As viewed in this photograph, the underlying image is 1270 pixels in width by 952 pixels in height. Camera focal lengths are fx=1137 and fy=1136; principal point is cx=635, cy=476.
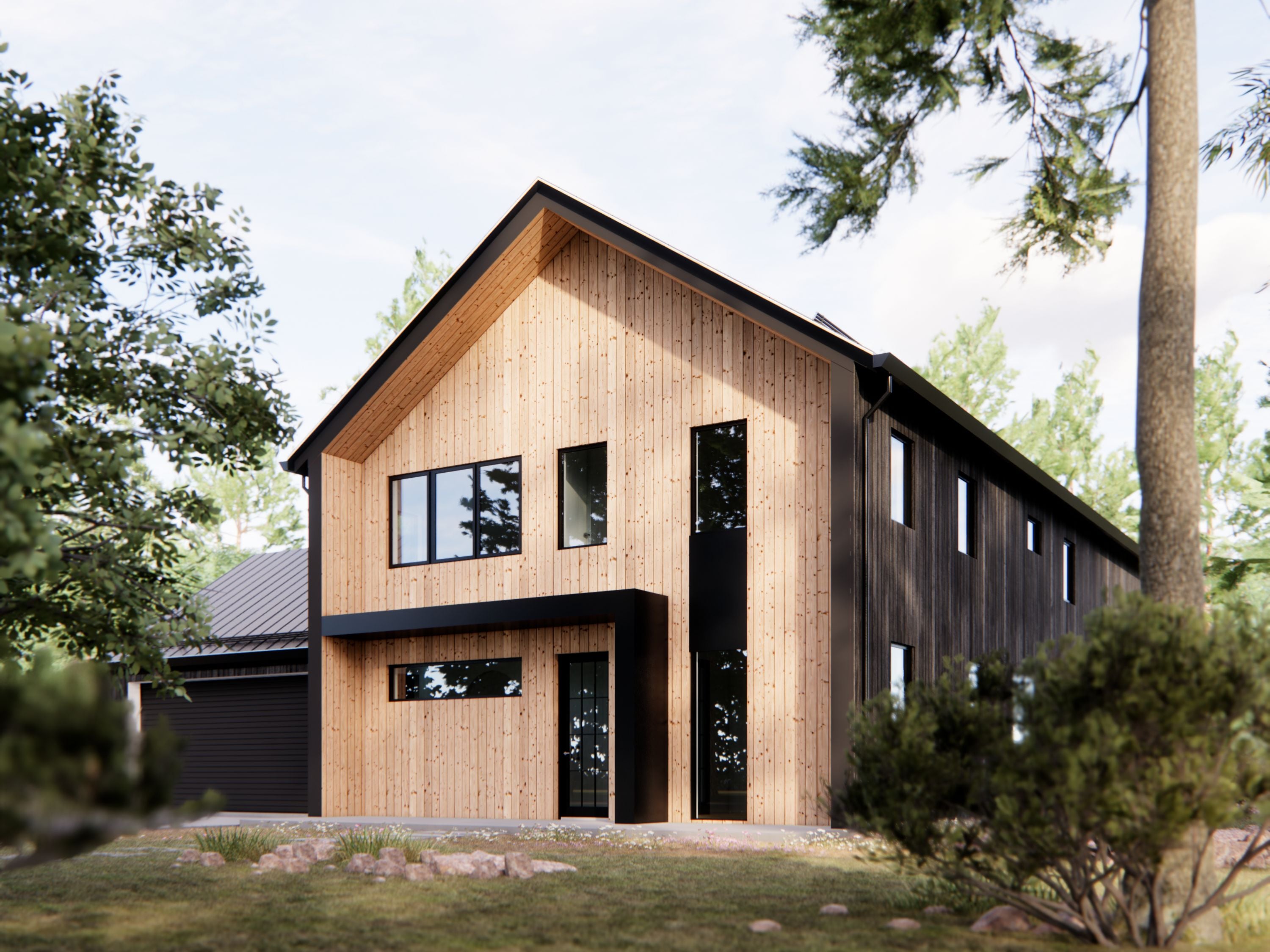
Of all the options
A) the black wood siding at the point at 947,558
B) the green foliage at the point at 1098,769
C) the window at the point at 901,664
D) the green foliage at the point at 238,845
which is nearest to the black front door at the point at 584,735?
the window at the point at 901,664

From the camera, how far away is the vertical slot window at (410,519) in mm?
16906

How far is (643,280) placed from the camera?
15219 millimetres

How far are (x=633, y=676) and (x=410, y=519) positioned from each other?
5144 millimetres

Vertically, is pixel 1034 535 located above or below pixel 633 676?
above

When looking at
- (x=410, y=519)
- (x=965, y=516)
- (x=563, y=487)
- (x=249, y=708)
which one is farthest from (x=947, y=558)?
(x=249, y=708)

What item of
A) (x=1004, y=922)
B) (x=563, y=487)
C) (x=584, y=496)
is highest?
(x=563, y=487)

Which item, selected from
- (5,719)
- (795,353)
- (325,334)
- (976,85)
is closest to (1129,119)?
(976,85)

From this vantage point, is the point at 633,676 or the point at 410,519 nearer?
the point at 633,676

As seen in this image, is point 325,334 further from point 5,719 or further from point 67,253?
point 5,719

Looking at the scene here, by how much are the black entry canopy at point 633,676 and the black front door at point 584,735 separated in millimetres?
658

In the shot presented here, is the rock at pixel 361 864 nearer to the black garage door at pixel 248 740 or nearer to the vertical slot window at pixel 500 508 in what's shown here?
the vertical slot window at pixel 500 508

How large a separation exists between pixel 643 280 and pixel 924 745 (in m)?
10.1

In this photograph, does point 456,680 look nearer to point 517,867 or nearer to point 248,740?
point 248,740

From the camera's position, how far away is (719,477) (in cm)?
1434
